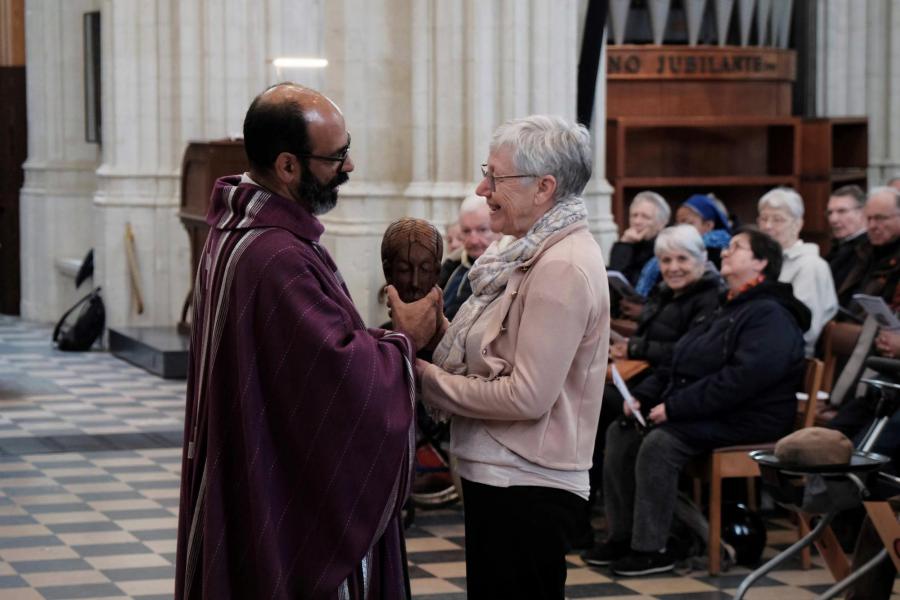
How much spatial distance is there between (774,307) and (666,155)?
7.42 m

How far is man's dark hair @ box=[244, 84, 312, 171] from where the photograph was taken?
3.40m

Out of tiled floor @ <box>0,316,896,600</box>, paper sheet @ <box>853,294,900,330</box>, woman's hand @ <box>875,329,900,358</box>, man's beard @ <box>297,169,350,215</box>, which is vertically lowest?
tiled floor @ <box>0,316,896,600</box>

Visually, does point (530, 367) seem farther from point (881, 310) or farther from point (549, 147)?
point (881, 310)

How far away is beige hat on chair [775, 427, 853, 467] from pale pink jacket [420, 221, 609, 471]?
5.28ft

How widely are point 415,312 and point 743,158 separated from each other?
1086cm

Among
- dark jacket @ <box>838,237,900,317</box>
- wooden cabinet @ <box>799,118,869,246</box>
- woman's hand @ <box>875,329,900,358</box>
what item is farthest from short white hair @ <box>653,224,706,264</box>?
wooden cabinet @ <box>799,118,869,246</box>

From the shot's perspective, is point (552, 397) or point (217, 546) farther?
point (552, 397)

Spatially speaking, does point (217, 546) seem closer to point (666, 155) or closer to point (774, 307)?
point (774, 307)

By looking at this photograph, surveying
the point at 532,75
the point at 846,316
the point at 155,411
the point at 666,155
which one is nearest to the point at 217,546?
the point at 846,316

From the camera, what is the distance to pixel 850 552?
22.6 feet

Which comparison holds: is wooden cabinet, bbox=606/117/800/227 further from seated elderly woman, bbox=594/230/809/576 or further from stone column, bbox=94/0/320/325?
seated elderly woman, bbox=594/230/809/576

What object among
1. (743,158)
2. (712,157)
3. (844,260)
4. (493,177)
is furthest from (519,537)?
(743,158)

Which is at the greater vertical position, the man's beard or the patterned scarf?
the man's beard

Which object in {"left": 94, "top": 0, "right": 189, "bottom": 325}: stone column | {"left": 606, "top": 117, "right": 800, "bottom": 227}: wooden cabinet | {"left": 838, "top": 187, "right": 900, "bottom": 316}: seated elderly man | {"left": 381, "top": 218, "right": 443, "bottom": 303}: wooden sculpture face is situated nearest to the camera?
{"left": 381, "top": 218, "right": 443, "bottom": 303}: wooden sculpture face
